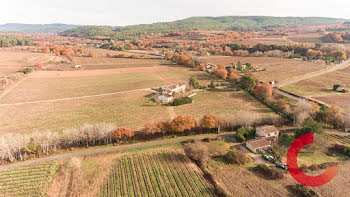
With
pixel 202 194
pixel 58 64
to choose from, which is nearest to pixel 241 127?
pixel 202 194

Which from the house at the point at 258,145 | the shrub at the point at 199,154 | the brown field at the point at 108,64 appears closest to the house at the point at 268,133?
the house at the point at 258,145

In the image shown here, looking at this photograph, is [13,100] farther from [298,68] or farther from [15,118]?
[298,68]

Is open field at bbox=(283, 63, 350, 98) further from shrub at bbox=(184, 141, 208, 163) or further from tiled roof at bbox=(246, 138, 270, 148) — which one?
shrub at bbox=(184, 141, 208, 163)

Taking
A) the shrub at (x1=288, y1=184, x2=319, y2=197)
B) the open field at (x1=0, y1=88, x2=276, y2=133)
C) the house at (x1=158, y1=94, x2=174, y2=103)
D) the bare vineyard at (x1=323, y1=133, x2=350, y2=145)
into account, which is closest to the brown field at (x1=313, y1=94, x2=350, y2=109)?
the bare vineyard at (x1=323, y1=133, x2=350, y2=145)

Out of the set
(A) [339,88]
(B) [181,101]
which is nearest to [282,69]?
(A) [339,88]

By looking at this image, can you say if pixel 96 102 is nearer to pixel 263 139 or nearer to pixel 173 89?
pixel 173 89

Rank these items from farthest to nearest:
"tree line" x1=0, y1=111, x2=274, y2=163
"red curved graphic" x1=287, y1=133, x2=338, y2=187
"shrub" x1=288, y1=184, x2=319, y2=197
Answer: "tree line" x1=0, y1=111, x2=274, y2=163
"red curved graphic" x1=287, y1=133, x2=338, y2=187
"shrub" x1=288, y1=184, x2=319, y2=197
